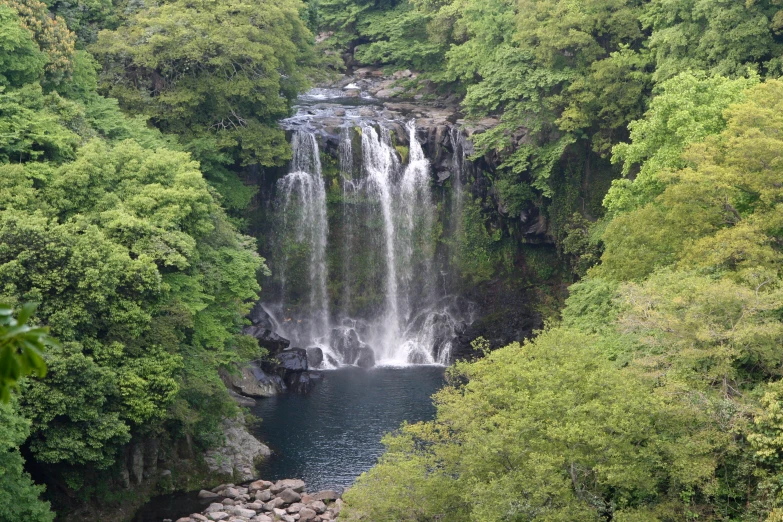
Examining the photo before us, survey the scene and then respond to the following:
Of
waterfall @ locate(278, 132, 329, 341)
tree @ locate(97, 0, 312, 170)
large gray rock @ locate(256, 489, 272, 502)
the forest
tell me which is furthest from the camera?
waterfall @ locate(278, 132, 329, 341)

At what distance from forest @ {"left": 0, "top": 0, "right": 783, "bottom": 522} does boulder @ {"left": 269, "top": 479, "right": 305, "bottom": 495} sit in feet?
8.97

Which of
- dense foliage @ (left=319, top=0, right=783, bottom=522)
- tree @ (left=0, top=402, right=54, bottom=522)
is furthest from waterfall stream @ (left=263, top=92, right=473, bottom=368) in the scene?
tree @ (left=0, top=402, right=54, bottom=522)

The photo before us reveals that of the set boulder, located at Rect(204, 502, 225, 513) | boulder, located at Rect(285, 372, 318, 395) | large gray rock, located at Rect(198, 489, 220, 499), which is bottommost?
boulder, located at Rect(204, 502, 225, 513)

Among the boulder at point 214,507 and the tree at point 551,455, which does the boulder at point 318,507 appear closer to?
the boulder at point 214,507

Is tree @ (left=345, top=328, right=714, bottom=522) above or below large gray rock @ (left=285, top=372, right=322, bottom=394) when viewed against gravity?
above

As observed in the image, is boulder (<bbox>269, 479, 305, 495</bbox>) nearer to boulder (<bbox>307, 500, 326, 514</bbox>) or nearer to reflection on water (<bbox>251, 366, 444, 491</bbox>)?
reflection on water (<bbox>251, 366, 444, 491</bbox>)

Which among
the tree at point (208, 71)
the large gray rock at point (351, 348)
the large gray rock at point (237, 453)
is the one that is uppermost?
the tree at point (208, 71)

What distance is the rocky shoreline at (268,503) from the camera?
23.1m

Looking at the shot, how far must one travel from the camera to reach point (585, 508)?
629 inches

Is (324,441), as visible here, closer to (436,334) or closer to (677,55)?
(436,334)

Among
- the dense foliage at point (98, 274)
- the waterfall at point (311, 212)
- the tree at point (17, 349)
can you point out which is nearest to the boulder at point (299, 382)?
the dense foliage at point (98, 274)

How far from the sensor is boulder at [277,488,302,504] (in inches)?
952

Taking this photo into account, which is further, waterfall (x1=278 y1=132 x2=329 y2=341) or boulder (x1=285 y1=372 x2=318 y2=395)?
waterfall (x1=278 y1=132 x2=329 y2=341)

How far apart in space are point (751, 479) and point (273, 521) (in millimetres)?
12414
